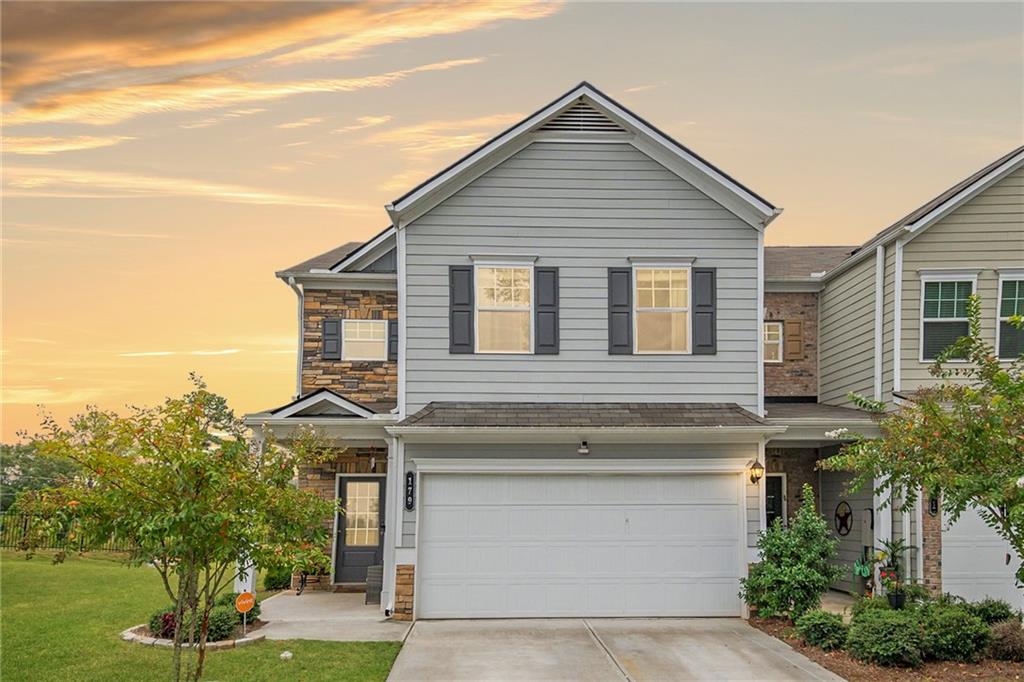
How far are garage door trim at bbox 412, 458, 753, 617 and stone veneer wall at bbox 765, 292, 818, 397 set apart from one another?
198 inches

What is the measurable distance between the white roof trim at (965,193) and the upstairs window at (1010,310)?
1654 millimetres

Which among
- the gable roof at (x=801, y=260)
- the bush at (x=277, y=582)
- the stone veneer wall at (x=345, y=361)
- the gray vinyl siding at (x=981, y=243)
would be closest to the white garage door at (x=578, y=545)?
the stone veneer wall at (x=345, y=361)

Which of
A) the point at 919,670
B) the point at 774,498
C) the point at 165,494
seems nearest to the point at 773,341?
the point at 774,498

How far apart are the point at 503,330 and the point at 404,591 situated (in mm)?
4438

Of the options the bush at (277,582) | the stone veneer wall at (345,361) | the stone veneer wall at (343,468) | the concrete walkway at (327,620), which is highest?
the stone veneer wall at (345,361)

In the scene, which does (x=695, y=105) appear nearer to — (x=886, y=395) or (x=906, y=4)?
(x=906, y=4)

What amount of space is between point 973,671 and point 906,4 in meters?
12.5

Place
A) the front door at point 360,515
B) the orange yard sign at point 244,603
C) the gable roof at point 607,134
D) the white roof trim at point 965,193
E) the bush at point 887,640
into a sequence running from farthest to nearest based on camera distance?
the front door at point 360,515 → the white roof trim at point 965,193 → the gable roof at point 607,134 → the orange yard sign at point 244,603 → the bush at point 887,640

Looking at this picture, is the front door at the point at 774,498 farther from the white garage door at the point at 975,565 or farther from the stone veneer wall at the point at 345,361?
the stone veneer wall at the point at 345,361

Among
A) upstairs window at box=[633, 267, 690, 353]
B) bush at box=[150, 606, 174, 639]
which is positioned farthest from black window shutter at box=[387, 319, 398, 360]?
bush at box=[150, 606, 174, 639]

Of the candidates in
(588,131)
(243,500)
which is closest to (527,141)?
(588,131)

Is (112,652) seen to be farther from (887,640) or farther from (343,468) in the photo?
(887,640)

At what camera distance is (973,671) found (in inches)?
428

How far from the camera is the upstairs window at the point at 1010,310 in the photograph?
635 inches
